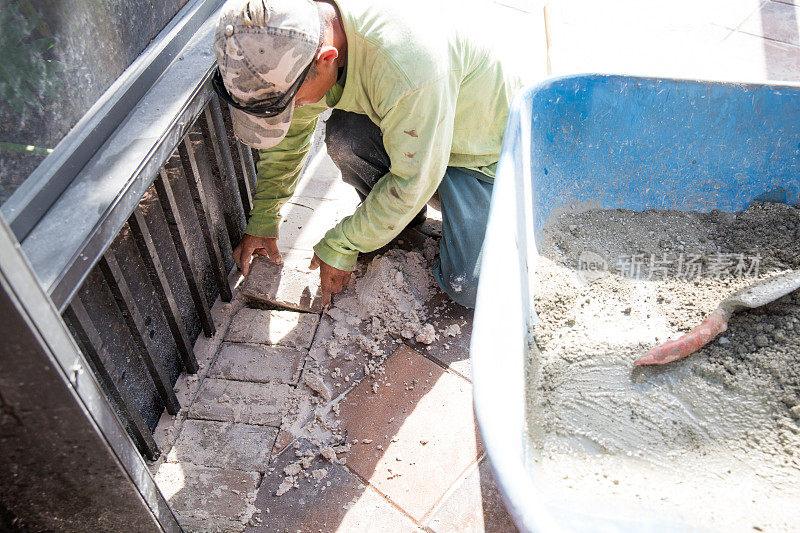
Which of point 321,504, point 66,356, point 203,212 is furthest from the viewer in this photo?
point 203,212

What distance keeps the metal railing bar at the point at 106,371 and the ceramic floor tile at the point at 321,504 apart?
40cm

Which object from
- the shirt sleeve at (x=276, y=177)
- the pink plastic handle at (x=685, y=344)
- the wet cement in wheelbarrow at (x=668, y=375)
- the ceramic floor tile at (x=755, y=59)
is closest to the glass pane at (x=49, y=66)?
the shirt sleeve at (x=276, y=177)

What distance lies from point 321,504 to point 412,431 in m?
0.39

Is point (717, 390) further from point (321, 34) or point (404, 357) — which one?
point (321, 34)

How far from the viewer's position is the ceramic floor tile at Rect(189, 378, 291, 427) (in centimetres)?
220

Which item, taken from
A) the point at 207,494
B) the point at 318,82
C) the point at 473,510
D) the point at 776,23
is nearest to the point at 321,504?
the point at 207,494

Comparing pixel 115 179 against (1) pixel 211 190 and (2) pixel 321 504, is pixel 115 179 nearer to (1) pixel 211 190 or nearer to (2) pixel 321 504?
(1) pixel 211 190

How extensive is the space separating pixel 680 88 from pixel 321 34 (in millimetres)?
1262

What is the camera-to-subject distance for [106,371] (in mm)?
1792

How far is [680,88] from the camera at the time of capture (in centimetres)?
218

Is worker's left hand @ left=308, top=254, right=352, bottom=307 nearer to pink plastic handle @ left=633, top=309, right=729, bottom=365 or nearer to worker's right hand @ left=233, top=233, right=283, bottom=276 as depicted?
worker's right hand @ left=233, top=233, right=283, bottom=276

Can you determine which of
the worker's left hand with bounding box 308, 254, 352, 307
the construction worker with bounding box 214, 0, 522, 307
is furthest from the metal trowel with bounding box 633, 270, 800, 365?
the worker's left hand with bounding box 308, 254, 352, 307

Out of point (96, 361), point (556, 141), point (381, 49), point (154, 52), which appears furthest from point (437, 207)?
point (96, 361)

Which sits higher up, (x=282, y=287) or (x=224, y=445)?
(x=282, y=287)
